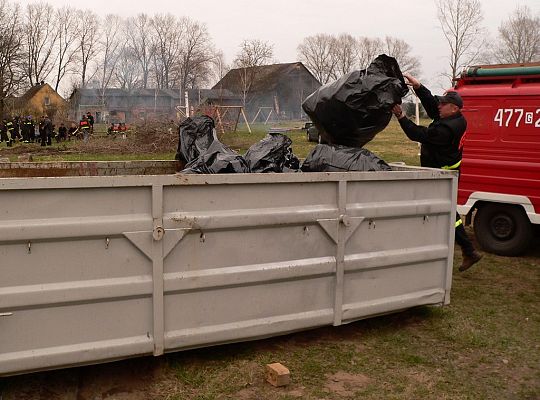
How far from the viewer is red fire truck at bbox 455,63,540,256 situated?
6004mm

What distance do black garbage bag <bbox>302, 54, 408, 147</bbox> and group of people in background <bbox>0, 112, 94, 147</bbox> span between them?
24054 mm

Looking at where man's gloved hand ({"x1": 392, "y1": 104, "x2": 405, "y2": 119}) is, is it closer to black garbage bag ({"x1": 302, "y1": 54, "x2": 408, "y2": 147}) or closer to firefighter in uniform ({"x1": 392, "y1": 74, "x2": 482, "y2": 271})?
black garbage bag ({"x1": 302, "y1": 54, "x2": 408, "y2": 147})

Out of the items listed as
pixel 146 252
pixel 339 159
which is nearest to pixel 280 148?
pixel 339 159

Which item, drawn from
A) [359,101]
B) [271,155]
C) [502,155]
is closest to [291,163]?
[271,155]

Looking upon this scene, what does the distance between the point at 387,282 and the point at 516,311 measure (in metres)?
1.38

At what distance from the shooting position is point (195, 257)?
10.3ft

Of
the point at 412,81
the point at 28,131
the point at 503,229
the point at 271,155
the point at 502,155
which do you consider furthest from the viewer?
the point at 28,131

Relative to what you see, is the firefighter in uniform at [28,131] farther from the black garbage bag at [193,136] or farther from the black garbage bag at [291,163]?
the black garbage bag at [291,163]

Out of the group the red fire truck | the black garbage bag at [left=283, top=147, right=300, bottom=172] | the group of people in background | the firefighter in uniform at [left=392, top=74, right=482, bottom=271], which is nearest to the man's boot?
the firefighter in uniform at [left=392, top=74, right=482, bottom=271]

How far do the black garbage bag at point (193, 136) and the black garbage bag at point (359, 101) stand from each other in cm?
84

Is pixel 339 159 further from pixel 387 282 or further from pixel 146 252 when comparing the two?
pixel 146 252

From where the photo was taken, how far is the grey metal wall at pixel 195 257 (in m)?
2.78

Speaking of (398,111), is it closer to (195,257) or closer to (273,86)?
(195,257)

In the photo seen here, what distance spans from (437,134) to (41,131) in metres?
25.9
